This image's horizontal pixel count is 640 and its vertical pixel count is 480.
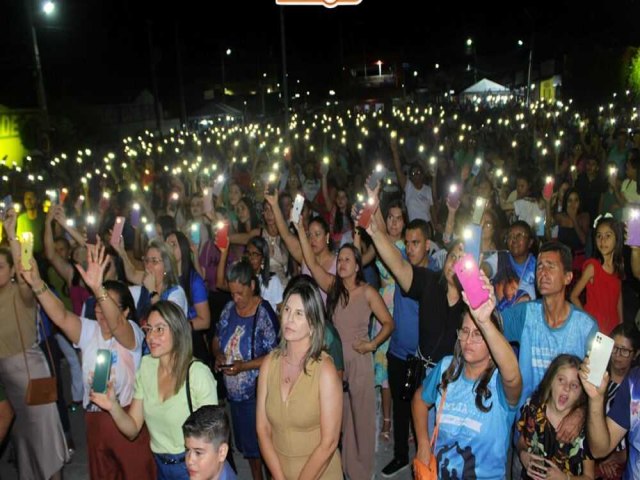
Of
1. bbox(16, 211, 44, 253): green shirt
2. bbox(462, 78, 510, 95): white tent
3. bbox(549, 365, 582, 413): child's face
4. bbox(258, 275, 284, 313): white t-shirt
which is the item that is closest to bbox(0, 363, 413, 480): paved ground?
bbox(258, 275, 284, 313): white t-shirt

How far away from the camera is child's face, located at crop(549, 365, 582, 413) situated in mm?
3244

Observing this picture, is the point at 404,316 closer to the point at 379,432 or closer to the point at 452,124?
the point at 379,432

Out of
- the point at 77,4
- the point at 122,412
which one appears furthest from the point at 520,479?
the point at 77,4

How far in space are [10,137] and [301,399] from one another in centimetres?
2282

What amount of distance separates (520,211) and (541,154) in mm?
5630

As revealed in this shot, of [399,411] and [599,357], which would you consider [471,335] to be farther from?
[399,411]

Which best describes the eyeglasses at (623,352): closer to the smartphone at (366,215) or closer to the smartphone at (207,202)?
the smartphone at (366,215)

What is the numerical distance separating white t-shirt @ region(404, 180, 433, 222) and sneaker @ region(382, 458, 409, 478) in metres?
4.76

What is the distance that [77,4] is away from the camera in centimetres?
4994

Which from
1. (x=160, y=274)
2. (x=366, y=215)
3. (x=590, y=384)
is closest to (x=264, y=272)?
(x=160, y=274)

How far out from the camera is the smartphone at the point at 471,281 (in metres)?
2.85

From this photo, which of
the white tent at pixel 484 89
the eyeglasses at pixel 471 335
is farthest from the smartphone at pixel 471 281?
the white tent at pixel 484 89

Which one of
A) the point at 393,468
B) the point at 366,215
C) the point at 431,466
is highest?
the point at 366,215

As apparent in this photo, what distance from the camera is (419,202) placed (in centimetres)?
916
